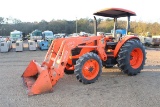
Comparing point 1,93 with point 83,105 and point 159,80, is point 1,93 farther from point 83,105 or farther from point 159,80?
point 159,80

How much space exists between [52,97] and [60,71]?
90cm

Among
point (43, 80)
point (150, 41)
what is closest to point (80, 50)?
point (43, 80)

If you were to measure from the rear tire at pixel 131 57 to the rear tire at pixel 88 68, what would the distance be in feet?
3.59

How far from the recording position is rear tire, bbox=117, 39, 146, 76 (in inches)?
283

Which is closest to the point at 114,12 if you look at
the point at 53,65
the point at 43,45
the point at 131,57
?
the point at 131,57

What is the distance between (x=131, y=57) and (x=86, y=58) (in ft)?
7.78

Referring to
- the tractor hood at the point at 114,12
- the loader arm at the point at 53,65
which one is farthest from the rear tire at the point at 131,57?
the tractor hood at the point at 114,12

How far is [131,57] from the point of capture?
7.85m

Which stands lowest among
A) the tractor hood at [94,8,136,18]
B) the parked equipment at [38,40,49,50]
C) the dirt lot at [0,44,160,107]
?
the dirt lot at [0,44,160,107]

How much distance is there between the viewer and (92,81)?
256 inches

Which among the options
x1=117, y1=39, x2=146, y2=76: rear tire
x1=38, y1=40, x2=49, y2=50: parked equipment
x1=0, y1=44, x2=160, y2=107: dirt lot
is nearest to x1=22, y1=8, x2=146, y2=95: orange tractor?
x1=117, y1=39, x2=146, y2=76: rear tire

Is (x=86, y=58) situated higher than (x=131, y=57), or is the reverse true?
(x=86, y=58)

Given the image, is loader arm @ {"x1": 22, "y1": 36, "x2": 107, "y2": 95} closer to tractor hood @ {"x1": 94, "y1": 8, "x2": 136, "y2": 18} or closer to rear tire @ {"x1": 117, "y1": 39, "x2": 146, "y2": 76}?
rear tire @ {"x1": 117, "y1": 39, "x2": 146, "y2": 76}

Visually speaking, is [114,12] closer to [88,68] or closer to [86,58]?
[86,58]
